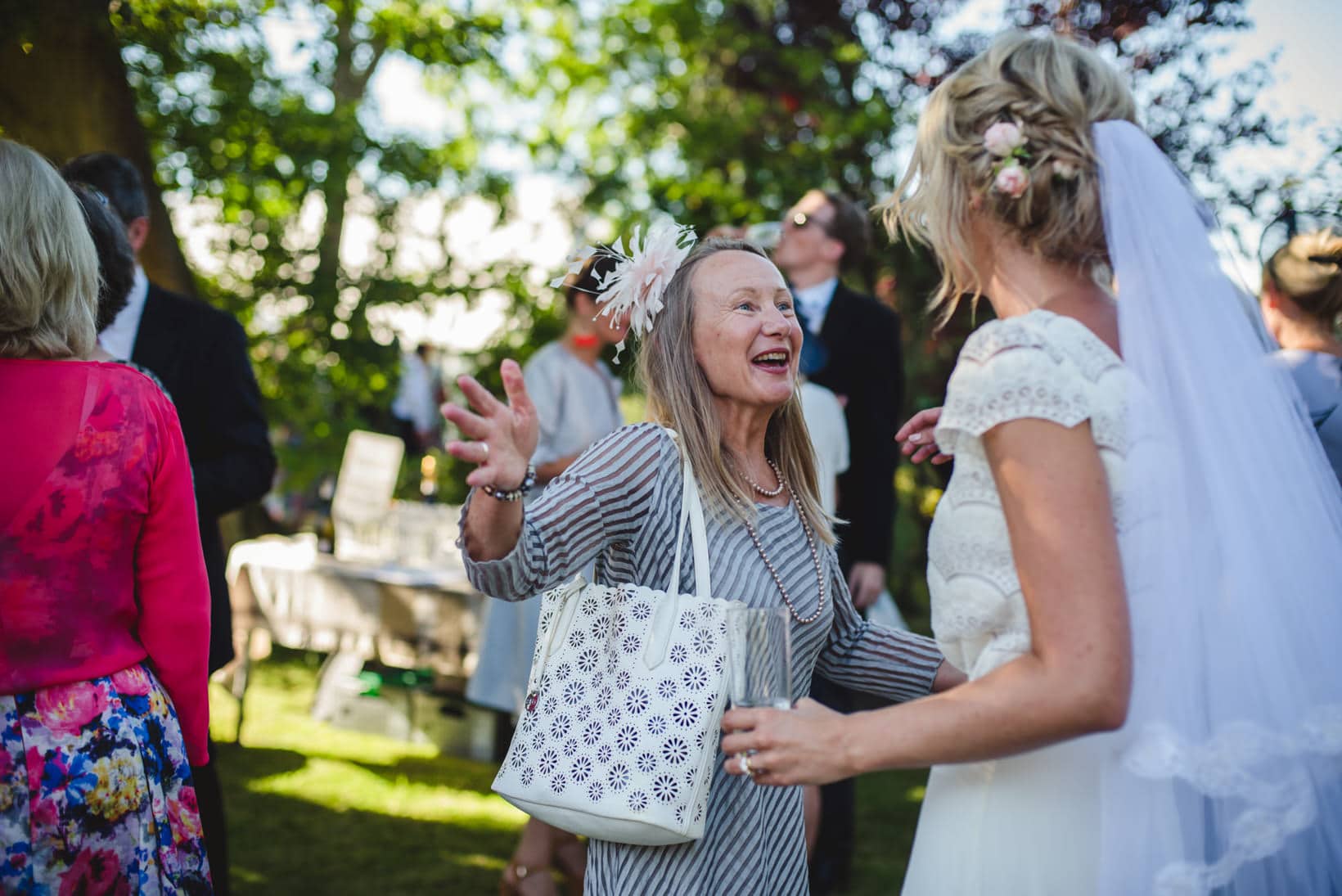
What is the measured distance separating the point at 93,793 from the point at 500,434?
1.02 metres

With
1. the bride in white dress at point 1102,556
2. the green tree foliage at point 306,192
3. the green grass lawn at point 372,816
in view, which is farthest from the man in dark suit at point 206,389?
the green tree foliage at point 306,192

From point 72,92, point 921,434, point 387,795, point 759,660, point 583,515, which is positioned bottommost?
point 387,795

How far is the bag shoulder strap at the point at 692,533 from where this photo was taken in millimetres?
2020

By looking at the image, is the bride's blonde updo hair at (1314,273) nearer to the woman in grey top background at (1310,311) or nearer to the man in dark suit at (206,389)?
the woman in grey top background at (1310,311)

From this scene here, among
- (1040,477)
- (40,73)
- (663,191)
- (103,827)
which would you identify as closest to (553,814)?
(103,827)

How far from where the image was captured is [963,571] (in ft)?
5.20

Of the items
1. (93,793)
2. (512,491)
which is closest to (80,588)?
(93,793)

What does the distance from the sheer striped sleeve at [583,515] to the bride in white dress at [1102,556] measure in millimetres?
470

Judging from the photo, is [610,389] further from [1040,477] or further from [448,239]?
[1040,477]

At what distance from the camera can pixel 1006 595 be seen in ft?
5.07

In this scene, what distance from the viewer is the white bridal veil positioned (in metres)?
1.50

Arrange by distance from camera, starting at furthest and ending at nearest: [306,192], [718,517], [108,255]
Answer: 1. [306,192]
2. [108,255]
3. [718,517]

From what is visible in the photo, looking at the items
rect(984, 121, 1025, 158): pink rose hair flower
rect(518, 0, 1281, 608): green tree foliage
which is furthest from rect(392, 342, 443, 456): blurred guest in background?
rect(984, 121, 1025, 158): pink rose hair flower

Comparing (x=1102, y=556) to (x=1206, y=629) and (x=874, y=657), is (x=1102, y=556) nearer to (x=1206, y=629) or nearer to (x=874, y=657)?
(x=1206, y=629)
